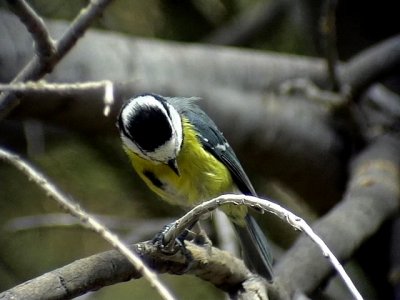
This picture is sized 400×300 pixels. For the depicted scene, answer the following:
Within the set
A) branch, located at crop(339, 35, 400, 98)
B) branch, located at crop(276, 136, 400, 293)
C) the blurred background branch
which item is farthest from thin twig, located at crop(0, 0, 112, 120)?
branch, located at crop(339, 35, 400, 98)

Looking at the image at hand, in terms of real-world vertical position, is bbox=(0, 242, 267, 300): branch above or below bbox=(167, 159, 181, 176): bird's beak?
below

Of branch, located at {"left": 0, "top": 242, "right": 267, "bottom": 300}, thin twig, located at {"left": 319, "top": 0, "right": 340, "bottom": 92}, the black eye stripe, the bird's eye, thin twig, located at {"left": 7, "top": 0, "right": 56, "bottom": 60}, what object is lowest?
branch, located at {"left": 0, "top": 242, "right": 267, "bottom": 300}

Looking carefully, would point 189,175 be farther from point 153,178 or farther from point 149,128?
point 149,128

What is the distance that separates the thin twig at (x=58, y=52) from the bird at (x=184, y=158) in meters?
0.17

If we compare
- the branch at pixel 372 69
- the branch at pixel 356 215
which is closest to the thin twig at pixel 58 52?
the branch at pixel 356 215

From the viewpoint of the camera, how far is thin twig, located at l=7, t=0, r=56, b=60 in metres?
1.03

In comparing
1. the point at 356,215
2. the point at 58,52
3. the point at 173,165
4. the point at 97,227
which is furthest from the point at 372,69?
the point at 97,227

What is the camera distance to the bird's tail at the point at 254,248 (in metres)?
1.57

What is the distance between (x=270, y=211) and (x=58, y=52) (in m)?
0.46

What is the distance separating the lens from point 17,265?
8.71 feet

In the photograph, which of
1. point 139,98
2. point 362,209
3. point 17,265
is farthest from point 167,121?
point 17,265

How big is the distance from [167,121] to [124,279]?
0.33 meters

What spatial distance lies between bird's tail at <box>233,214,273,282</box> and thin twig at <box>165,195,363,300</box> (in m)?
0.52

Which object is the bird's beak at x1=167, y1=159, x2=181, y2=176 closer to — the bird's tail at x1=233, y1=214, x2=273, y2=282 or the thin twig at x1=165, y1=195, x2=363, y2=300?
the bird's tail at x1=233, y1=214, x2=273, y2=282
